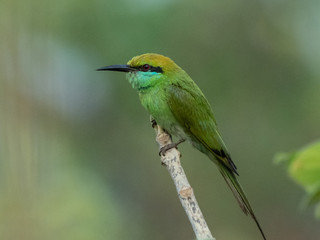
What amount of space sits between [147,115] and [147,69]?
8.21ft

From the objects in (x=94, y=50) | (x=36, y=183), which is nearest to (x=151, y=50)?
(x=94, y=50)

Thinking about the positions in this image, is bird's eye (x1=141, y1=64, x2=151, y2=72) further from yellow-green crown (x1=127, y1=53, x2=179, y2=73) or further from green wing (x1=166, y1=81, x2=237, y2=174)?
green wing (x1=166, y1=81, x2=237, y2=174)

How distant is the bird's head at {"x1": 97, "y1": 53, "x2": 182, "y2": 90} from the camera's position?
2514mm

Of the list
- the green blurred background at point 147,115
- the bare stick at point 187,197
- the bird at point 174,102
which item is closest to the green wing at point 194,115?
the bird at point 174,102

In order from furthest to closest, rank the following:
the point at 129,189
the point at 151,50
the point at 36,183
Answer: the point at 129,189 < the point at 151,50 < the point at 36,183

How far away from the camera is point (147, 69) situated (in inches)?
99.2

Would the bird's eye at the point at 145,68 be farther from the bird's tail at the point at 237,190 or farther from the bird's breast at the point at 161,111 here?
the bird's tail at the point at 237,190

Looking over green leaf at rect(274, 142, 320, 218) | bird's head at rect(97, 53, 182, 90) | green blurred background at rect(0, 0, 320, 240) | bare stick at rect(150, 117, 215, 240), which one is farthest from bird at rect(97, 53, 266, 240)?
green leaf at rect(274, 142, 320, 218)

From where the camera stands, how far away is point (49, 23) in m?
4.11

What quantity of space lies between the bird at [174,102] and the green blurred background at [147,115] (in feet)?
4.89

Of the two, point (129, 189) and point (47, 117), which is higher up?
point (47, 117)

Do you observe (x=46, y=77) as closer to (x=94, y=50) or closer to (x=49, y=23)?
(x=49, y=23)

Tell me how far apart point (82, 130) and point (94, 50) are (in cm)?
90

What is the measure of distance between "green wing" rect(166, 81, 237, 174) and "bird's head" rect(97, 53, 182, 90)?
0.22 feet
